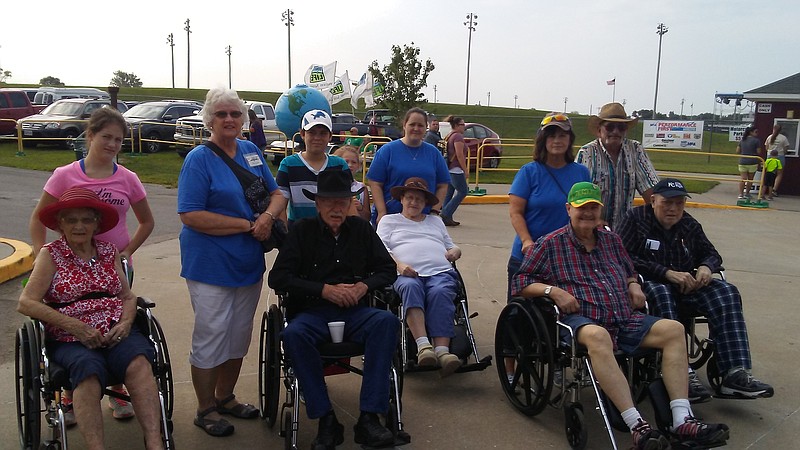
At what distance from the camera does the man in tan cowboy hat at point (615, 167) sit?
504cm

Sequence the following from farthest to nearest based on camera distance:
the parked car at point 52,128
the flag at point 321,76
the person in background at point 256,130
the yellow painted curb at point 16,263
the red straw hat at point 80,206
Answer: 1. the flag at point 321,76
2. the parked car at point 52,128
3. the person in background at point 256,130
4. the yellow painted curb at point 16,263
5. the red straw hat at point 80,206

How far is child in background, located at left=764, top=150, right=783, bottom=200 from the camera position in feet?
50.2

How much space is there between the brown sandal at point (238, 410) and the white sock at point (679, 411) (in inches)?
89.8

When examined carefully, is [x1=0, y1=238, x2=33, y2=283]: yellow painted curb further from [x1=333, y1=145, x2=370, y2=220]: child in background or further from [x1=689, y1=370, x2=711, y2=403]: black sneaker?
[x1=689, y1=370, x2=711, y2=403]: black sneaker

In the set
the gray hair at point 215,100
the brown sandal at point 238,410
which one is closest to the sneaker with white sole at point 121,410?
the brown sandal at point 238,410

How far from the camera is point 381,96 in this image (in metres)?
31.4

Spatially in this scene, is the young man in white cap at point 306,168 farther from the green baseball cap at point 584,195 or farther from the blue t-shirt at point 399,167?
the green baseball cap at point 584,195

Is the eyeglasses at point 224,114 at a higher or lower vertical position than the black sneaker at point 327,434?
higher

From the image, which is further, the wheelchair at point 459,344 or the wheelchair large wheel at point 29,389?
the wheelchair at point 459,344

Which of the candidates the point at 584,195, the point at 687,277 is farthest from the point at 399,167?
the point at 687,277

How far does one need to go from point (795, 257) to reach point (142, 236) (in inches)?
332

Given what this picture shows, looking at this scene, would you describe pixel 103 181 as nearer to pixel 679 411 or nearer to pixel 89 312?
pixel 89 312

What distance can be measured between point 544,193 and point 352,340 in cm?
166

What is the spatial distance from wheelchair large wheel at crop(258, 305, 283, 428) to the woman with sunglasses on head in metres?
0.20
